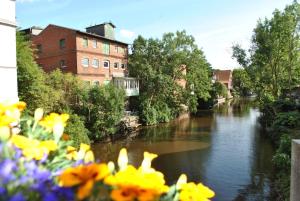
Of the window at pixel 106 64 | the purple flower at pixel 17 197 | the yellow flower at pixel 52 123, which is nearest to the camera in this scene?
the purple flower at pixel 17 197

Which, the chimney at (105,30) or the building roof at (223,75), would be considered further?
the building roof at (223,75)

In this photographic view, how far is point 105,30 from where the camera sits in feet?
136

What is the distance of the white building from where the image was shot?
8.52 m

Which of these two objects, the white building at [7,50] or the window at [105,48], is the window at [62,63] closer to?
the window at [105,48]

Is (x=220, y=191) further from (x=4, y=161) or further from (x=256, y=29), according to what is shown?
(x=256, y=29)

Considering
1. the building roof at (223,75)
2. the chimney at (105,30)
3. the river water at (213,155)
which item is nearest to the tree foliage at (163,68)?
the chimney at (105,30)

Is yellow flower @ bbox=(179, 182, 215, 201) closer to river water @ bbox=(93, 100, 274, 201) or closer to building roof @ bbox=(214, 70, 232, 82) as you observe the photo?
river water @ bbox=(93, 100, 274, 201)

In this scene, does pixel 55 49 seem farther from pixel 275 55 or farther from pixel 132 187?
pixel 132 187

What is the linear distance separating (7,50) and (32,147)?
8.49 m

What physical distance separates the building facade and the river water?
8.77m

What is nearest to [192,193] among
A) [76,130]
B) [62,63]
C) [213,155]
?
[76,130]

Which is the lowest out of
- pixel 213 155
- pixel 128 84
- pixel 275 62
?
pixel 213 155

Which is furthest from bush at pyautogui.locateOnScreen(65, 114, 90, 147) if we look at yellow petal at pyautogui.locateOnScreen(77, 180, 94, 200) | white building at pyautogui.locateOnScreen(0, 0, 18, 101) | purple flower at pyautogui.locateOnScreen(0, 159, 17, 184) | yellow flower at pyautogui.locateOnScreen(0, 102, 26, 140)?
yellow petal at pyautogui.locateOnScreen(77, 180, 94, 200)

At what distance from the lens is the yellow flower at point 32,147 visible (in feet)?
4.41
